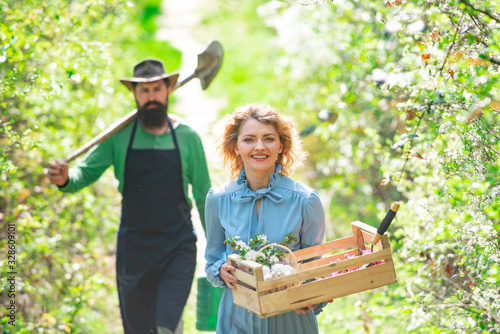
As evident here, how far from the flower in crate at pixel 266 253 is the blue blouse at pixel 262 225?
0.29 feet

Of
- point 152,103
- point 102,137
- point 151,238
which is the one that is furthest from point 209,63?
point 151,238

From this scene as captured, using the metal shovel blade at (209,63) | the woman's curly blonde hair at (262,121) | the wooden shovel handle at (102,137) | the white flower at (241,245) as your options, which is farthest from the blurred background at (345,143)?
the white flower at (241,245)

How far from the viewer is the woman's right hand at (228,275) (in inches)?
114

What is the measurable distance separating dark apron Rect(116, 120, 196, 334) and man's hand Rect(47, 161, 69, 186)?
42 centimetres

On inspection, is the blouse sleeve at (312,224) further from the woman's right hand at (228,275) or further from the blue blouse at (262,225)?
the woman's right hand at (228,275)

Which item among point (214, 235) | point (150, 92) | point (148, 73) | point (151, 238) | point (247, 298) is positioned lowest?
point (247, 298)

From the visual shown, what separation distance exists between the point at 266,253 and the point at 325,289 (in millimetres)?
358

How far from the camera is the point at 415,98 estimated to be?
10.6 feet

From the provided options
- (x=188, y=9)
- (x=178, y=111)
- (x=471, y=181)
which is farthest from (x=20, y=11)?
(x=188, y=9)

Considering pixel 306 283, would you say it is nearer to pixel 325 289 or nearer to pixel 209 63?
pixel 325 289

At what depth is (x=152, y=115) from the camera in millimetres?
4453

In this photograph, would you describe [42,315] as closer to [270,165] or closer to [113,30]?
[270,165]

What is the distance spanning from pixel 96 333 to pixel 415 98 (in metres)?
3.58

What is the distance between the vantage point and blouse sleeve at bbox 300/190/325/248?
315cm
